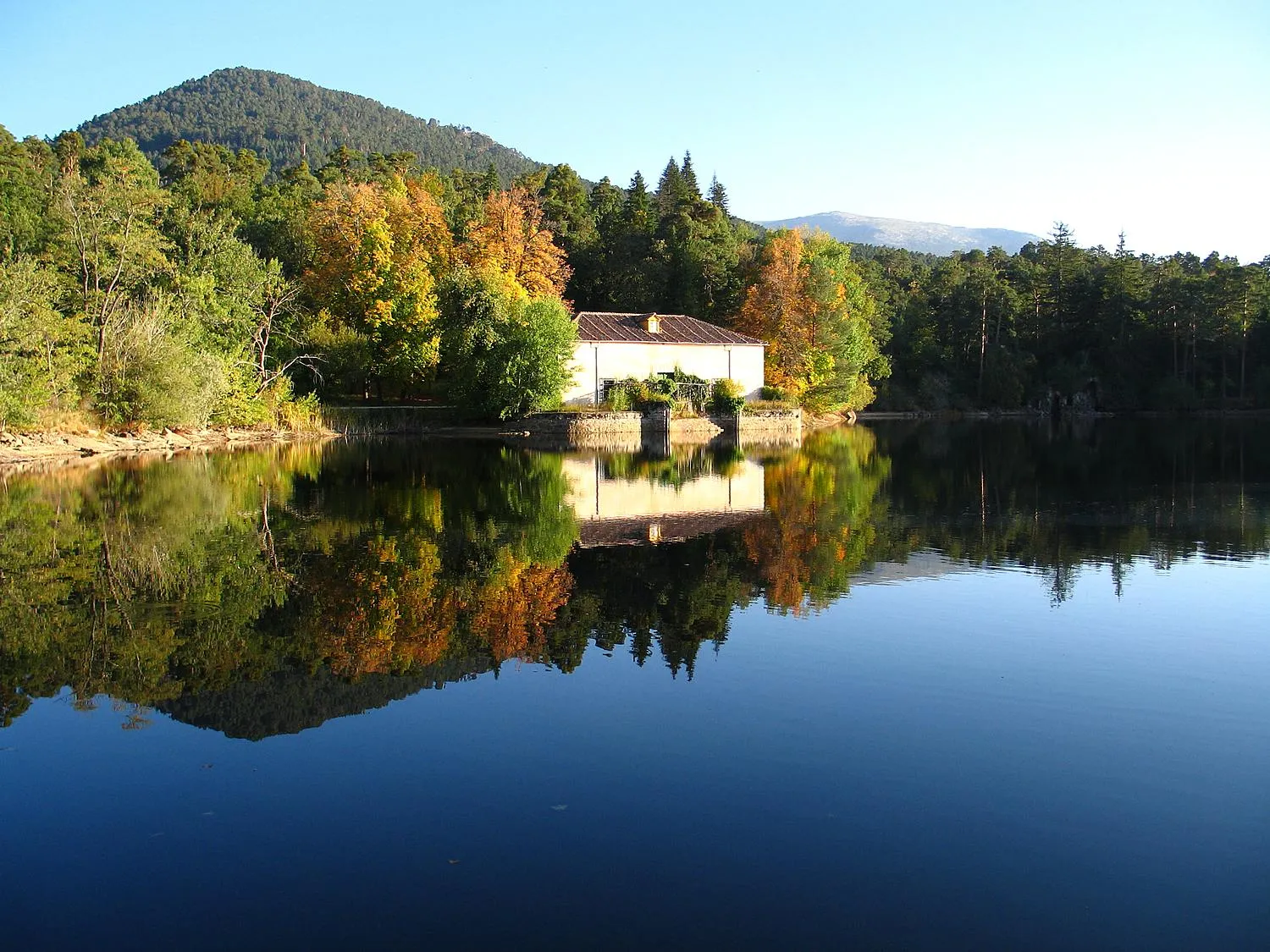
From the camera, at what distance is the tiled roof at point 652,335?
48.8 metres

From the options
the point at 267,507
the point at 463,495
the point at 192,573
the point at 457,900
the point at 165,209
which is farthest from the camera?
the point at 165,209

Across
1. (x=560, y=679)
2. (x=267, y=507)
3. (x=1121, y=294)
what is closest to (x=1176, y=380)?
(x=1121, y=294)

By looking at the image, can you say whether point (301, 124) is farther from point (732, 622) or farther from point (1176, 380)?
point (732, 622)

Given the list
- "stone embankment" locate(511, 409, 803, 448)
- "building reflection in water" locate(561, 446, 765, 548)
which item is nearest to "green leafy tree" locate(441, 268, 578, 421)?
"stone embankment" locate(511, 409, 803, 448)

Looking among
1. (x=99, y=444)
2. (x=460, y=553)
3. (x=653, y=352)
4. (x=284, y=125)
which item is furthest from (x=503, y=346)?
(x=284, y=125)

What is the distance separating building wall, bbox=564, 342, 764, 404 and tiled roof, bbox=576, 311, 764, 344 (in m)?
0.28

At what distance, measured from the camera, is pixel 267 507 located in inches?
744

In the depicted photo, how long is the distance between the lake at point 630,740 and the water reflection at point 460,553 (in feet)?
0.26

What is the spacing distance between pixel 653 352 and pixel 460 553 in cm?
3600

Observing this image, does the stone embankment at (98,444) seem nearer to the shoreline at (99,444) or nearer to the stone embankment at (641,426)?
the shoreline at (99,444)

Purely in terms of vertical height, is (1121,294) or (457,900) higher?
(1121,294)

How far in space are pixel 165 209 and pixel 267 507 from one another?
32.6 metres

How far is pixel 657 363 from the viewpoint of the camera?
163 feet

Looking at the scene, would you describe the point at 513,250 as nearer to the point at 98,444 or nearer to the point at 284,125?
the point at 98,444
